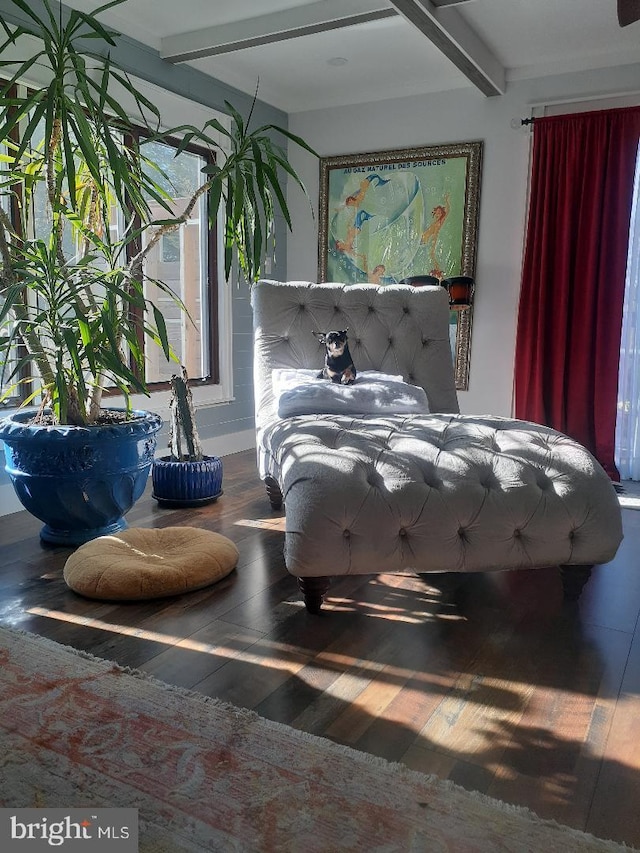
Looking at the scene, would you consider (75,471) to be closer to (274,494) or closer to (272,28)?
(274,494)

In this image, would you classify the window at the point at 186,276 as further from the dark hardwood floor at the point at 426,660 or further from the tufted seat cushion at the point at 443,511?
the tufted seat cushion at the point at 443,511

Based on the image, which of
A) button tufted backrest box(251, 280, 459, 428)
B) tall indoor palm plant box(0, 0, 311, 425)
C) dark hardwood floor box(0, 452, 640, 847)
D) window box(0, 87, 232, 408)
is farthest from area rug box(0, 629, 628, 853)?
window box(0, 87, 232, 408)

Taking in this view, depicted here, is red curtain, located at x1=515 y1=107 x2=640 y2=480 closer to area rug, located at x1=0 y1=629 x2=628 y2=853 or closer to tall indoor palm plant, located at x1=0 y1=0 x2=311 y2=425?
tall indoor palm plant, located at x1=0 y1=0 x2=311 y2=425

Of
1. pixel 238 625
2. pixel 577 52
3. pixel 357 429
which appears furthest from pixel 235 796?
pixel 577 52

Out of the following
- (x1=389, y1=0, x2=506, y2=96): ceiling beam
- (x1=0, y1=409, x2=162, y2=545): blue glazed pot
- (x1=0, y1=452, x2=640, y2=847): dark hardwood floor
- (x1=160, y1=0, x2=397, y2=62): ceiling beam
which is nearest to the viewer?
(x1=0, y1=452, x2=640, y2=847): dark hardwood floor

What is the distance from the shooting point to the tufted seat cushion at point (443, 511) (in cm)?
186

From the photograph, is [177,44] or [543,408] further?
[543,408]

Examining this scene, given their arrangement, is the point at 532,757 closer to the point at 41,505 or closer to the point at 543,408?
the point at 41,505

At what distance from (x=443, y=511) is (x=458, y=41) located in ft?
8.55

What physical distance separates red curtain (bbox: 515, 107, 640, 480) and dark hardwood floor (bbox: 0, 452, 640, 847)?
160 cm

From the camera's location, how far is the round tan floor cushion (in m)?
2.06

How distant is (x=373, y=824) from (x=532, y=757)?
38 centimetres

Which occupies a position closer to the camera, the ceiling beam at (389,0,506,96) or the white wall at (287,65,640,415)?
the ceiling beam at (389,0,506,96)

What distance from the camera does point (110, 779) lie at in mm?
1240
